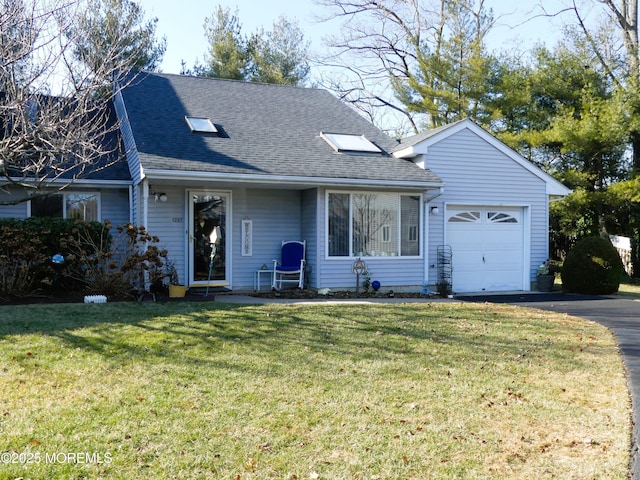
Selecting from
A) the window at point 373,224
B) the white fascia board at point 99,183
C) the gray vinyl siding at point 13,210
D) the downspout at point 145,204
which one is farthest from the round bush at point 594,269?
the gray vinyl siding at point 13,210

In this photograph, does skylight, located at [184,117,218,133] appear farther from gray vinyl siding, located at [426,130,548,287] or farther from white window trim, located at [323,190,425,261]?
gray vinyl siding, located at [426,130,548,287]

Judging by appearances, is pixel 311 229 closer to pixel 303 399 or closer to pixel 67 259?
pixel 67 259

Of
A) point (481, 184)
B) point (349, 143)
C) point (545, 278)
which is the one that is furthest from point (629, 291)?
point (349, 143)

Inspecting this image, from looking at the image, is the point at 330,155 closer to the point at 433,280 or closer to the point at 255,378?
the point at 433,280

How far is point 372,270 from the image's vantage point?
12125 mm

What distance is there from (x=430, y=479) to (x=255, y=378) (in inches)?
89.7

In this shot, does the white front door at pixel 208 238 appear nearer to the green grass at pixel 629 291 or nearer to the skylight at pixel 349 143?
the skylight at pixel 349 143

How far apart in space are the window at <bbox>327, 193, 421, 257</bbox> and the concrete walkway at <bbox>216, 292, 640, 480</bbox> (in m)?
1.53

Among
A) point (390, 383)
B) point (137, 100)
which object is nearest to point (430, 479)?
point (390, 383)

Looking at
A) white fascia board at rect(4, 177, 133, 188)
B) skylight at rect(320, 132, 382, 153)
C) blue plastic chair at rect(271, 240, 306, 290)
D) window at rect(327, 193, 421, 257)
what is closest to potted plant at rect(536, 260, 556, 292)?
window at rect(327, 193, 421, 257)

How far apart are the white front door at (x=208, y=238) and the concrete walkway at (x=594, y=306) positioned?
1213 millimetres

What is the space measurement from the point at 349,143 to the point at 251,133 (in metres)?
2.27

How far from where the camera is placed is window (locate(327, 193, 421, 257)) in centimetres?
1192

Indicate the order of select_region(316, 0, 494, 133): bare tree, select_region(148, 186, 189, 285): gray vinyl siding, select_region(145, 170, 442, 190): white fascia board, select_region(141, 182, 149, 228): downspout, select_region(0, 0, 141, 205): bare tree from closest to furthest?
1. select_region(0, 0, 141, 205): bare tree
2. select_region(145, 170, 442, 190): white fascia board
3. select_region(141, 182, 149, 228): downspout
4. select_region(148, 186, 189, 285): gray vinyl siding
5. select_region(316, 0, 494, 133): bare tree
